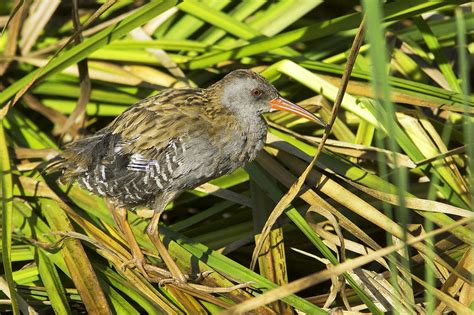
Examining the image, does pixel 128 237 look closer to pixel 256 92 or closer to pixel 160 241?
pixel 160 241

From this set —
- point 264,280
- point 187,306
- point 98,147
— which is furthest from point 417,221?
point 98,147

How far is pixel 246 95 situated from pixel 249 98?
2 centimetres

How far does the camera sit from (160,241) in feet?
12.6

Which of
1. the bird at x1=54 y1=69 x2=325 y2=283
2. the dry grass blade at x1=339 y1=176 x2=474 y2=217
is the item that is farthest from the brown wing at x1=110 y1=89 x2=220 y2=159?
the dry grass blade at x1=339 y1=176 x2=474 y2=217

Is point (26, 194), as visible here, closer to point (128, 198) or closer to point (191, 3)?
point (128, 198)

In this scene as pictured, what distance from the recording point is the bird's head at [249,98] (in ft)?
12.9

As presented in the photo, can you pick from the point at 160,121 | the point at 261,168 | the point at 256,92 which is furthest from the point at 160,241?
the point at 256,92

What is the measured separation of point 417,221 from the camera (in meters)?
4.14

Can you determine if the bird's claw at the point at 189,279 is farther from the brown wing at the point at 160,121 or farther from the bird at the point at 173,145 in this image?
the brown wing at the point at 160,121

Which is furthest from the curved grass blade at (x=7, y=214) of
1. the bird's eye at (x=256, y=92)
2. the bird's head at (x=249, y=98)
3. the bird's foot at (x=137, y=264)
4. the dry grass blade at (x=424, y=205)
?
the dry grass blade at (x=424, y=205)

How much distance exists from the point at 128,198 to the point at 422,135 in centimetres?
155

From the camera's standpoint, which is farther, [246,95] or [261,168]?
[261,168]

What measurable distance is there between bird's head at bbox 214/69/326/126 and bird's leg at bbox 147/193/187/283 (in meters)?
0.51

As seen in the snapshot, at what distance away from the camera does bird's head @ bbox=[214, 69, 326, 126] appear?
3.93m
